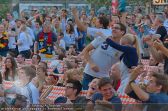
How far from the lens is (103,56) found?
377 inches

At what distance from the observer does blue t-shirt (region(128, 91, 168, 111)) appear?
6645 millimetres

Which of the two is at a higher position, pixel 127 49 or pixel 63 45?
pixel 127 49

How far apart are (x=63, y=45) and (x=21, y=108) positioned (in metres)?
10.6

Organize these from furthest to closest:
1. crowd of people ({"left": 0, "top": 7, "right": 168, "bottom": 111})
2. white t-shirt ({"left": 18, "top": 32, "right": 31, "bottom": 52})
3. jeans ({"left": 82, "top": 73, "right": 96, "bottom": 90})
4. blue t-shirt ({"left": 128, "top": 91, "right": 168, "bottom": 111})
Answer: white t-shirt ({"left": 18, "top": 32, "right": 31, "bottom": 52}) → jeans ({"left": 82, "top": 73, "right": 96, "bottom": 90}) → crowd of people ({"left": 0, "top": 7, "right": 168, "bottom": 111}) → blue t-shirt ({"left": 128, "top": 91, "right": 168, "bottom": 111})

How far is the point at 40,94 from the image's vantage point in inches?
380

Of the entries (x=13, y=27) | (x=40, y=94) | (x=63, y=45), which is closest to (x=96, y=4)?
(x=13, y=27)

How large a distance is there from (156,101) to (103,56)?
9.49 ft

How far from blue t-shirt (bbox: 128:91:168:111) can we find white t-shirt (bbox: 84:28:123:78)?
2.55 meters

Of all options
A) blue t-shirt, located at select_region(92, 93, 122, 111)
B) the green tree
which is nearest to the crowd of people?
blue t-shirt, located at select_region(92, 93, 122, 111)

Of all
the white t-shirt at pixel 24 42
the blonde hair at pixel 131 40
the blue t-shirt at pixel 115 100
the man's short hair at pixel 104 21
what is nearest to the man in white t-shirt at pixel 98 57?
the man's short hair at pixel 104 21

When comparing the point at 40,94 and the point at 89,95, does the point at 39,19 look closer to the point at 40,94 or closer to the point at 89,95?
the point at 40,94

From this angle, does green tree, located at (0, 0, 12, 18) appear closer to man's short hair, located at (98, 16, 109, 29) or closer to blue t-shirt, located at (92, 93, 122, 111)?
man's short hair, located at (98, 16, 109, 29)

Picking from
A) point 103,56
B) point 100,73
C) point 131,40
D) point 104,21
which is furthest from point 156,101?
point 104,21

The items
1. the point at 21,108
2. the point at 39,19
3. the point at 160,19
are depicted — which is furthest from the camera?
the point at 39,19
